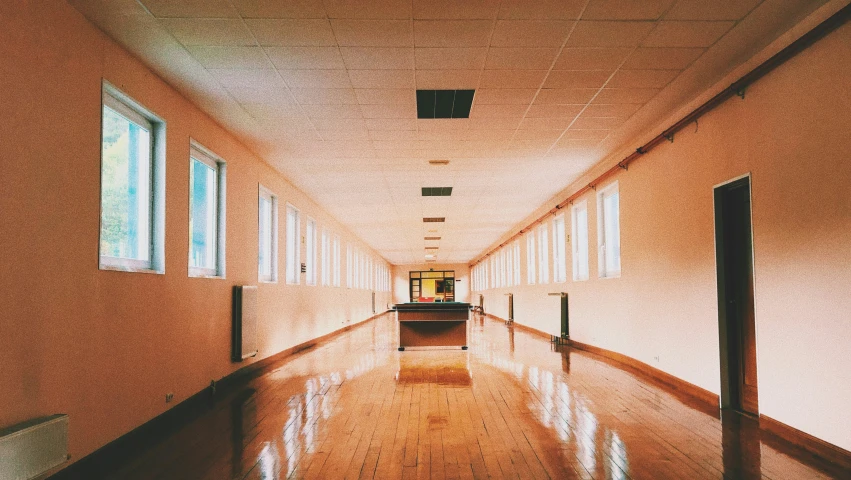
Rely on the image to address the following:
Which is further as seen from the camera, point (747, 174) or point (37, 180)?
point (747, 174)

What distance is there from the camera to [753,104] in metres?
4.55

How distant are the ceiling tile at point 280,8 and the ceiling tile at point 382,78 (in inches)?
41.1

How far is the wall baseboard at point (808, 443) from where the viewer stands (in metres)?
3.50

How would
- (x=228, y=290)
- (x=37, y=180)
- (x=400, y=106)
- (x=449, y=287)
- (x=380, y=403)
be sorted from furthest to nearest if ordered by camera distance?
(x=449, y=287), (x=228, y=290), (x=400, y=106), (x=380, y=403), (x=37, y=180)

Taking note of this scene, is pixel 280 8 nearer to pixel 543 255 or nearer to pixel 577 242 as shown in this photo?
pixel 577 242

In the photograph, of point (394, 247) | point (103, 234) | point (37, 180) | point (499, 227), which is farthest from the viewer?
point (394, 247)

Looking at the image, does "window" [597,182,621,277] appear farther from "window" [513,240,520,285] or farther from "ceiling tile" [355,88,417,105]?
"window" [513,240,520,285]

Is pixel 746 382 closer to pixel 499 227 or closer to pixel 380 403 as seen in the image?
pixel 380 403

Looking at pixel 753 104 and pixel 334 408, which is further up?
pixel 753 104

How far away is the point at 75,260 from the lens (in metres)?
3.56

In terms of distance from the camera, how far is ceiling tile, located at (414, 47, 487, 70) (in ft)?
14.6

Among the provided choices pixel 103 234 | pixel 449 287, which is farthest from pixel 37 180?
pixel 449 287

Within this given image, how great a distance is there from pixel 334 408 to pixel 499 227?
477 inches

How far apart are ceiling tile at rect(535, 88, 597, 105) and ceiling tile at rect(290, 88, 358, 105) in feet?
5.71
